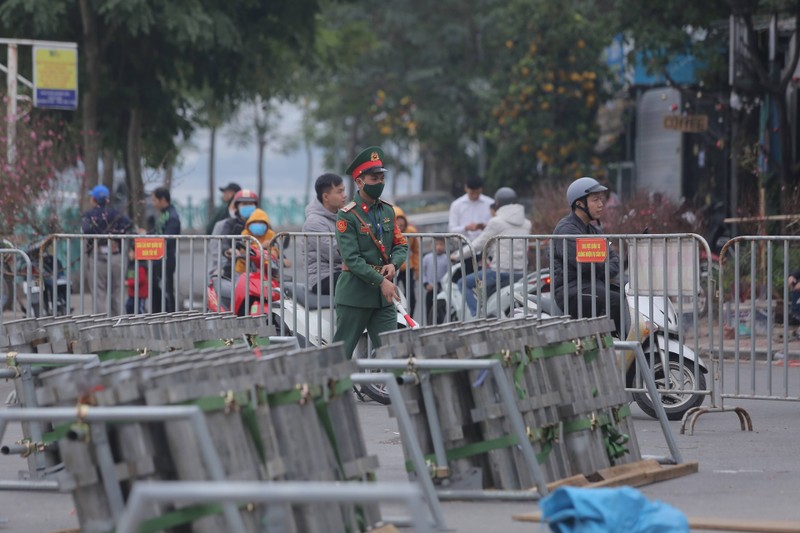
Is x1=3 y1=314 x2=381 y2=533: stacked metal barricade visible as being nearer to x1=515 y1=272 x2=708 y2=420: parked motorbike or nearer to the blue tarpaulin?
the blue tarpaulin

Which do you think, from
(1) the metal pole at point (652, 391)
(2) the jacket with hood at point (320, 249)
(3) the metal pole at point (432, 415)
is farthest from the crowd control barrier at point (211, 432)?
(2) the jacket with hood at point (320, 249)

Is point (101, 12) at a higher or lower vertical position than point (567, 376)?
higher

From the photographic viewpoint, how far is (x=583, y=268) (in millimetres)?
11406

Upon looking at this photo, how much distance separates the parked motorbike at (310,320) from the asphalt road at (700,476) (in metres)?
0.44

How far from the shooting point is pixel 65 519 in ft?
24.7

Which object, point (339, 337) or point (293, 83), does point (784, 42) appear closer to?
point (339, 337)

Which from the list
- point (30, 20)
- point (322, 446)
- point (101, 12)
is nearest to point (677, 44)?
point (101, 12)

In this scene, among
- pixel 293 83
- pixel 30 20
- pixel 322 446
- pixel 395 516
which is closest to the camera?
pixel 322 446

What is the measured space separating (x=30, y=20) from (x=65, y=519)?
1971 centimetres

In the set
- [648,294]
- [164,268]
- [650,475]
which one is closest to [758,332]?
[648,294]

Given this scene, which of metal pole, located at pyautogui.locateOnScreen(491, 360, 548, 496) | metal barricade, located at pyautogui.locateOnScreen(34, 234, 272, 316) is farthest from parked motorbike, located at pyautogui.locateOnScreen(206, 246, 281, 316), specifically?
metal pole, located at pyautogui.locateOnScreen(491, 360, 548, 496)

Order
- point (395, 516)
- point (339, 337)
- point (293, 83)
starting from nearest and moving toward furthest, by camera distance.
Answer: point (395, 516) < point (339, 337) < point (293, 83)

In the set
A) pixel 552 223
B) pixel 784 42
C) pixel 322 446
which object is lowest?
pixel 322 446

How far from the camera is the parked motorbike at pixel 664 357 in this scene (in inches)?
438
